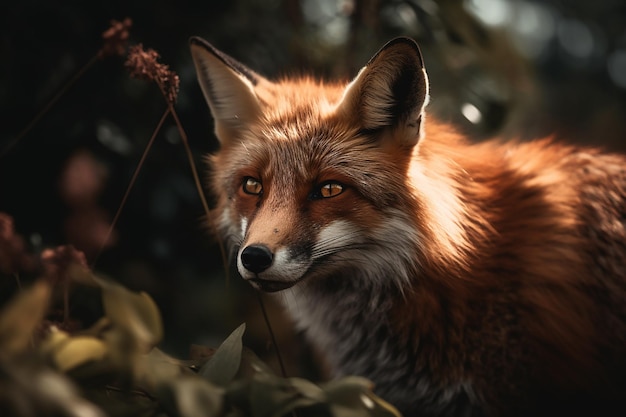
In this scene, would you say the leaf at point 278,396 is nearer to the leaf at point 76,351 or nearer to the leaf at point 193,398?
the leaf at point 193,398

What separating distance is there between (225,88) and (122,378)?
1.55 meters

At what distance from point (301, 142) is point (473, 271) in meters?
0.82

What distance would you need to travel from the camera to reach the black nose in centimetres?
213

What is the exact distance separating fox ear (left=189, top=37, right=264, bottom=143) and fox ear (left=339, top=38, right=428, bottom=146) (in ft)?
1.37

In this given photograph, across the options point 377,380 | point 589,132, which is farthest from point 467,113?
point 589,132

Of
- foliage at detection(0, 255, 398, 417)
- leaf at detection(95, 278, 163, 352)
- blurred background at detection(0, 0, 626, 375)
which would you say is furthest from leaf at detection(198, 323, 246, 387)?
blurred background at detection(0, 0, 626, 375)

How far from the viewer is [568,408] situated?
253 cm

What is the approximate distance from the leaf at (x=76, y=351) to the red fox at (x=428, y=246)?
2.74 feet

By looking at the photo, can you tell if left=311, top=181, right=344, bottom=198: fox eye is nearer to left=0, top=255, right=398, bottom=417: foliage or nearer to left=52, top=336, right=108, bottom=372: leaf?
left=0, top=255, right=398, bottom=417: foliage

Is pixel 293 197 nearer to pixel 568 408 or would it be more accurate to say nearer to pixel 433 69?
pixel 568 408

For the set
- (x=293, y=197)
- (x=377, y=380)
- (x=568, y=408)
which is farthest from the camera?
(x=377, y=380)

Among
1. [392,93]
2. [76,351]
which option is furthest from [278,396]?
[392,93]

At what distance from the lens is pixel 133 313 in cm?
148

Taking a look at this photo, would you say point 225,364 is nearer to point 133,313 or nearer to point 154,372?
point 154,372
